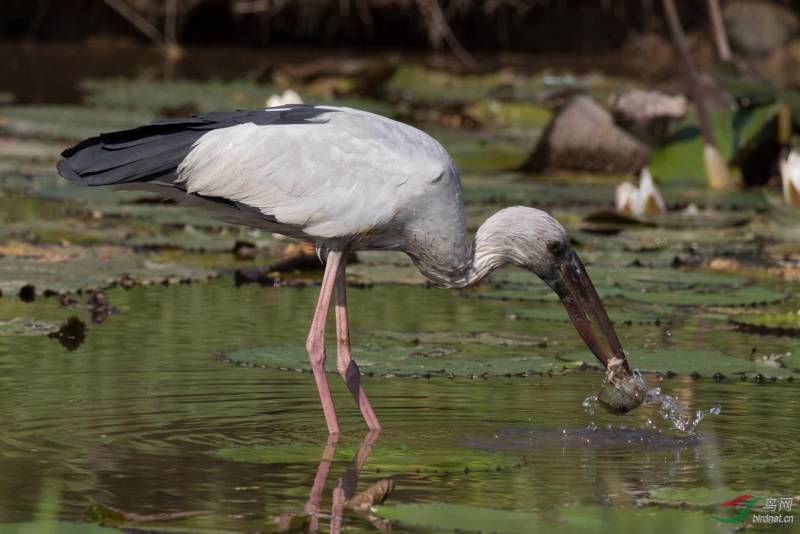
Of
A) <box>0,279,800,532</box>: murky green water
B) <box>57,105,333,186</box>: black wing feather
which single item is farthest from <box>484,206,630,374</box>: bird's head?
<box>57,105,333,186</box>: black wing feather

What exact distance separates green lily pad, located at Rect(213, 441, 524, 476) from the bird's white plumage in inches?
33.3

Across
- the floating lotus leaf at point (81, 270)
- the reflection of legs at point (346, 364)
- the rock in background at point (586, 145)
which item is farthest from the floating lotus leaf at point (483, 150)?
the reflection of legs at point (346, 364)

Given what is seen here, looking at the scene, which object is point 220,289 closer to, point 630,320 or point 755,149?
point 630,320

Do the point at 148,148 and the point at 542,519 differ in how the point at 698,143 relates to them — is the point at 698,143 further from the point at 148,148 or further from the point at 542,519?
the point at 542,519

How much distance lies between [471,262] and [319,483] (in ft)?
4.39

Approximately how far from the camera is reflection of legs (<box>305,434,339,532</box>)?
3.96 m

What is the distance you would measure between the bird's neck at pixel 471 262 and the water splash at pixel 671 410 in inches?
22.4

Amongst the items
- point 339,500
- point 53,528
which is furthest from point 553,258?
point 53,528

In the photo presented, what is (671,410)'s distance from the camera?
5.27 metres

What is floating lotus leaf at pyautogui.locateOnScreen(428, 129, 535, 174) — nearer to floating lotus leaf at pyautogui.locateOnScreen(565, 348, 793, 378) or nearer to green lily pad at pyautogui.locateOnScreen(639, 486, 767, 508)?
floating lotus leaf at pyautogui.locateOnScreen(565, 348, 793, 378)

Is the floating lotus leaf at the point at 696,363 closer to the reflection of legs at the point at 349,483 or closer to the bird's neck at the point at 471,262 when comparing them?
the bird's neck at the point at 471,262

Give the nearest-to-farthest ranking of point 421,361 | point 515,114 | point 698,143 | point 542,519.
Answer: point 542,519, point 421,361, point 698,143, point 515,114

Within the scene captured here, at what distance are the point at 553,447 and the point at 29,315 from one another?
256 centimetres

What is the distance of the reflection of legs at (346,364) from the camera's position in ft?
17.0
